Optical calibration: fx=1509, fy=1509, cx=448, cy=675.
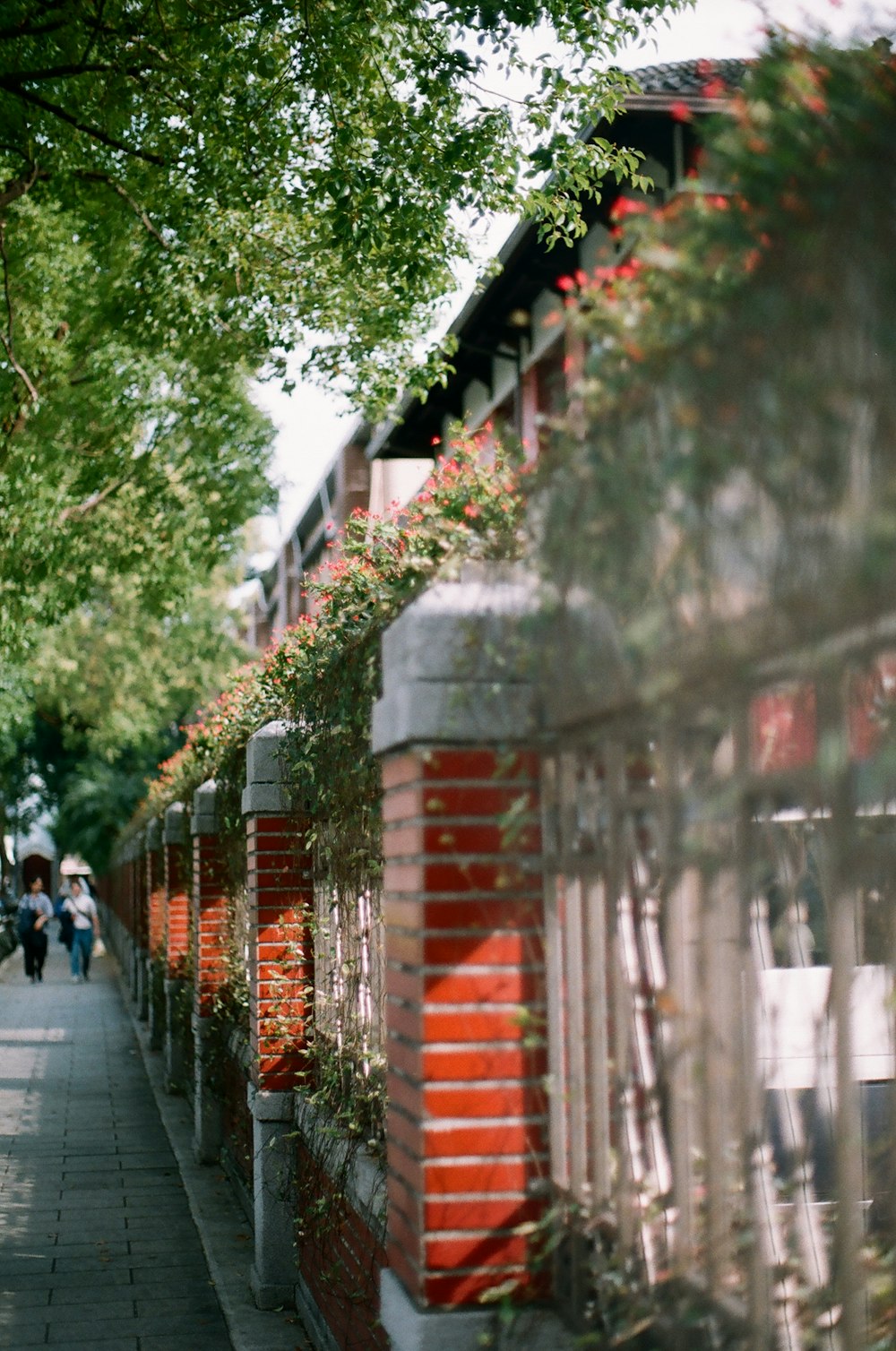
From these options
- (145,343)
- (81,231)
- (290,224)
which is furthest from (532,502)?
(81,231)

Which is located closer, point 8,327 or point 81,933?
point 8,327

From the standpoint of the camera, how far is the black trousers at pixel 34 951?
96.6 feet

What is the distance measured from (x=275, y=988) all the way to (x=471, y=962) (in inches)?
146

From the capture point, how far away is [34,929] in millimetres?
29312

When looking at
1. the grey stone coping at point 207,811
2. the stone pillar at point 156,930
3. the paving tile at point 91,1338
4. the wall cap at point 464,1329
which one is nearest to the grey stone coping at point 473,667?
the wall cap at point 464,1329

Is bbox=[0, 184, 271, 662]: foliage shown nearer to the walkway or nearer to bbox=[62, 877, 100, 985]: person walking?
the walkway

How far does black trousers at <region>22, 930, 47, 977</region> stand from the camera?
2945 cm

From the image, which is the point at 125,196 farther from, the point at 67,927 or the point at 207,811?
the point at 67,927

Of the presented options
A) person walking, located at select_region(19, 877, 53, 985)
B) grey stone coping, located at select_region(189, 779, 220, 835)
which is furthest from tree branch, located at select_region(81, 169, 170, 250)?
person walking, located at select_region(19, 877, 53, 985)

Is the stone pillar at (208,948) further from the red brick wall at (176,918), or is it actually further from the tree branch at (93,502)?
the tree branch at (93,502)

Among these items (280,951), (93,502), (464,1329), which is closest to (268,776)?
(280,951)

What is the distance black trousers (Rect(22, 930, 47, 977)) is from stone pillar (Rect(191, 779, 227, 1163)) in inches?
Result: 787

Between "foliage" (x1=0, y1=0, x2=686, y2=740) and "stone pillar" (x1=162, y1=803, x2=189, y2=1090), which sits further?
"stone pillar" (x1=162, y1=803, x2=189, y2=1090)

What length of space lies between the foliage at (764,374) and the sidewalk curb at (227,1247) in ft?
16.5
